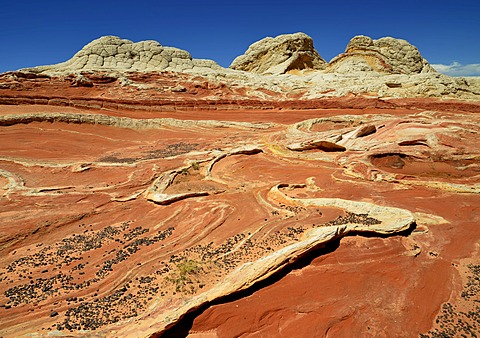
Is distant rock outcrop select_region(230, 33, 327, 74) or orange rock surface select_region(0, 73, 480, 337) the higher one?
distant rock outcrop select_region(230, 33, 327, 74)

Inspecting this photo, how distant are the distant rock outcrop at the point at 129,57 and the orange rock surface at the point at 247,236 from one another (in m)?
18.2

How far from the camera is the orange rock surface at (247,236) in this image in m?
4.51

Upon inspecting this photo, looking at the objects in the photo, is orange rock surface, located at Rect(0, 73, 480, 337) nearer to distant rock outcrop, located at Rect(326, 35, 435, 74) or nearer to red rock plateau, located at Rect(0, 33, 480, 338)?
red rock plateau, located at Rect(0, 33, 480, 338)

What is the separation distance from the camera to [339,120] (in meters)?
20.1

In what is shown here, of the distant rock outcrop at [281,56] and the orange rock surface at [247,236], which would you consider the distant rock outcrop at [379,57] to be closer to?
the distant rock outcrop at [281,56]

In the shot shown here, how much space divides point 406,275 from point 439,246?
5.04 ft

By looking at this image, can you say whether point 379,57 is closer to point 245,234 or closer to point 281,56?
point 281,56

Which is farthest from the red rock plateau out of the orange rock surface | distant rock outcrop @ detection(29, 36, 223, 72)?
distant rock outcrop @ detection(29, 36, 223, 72)

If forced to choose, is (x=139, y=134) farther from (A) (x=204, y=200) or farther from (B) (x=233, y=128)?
(A) (x=204, y=200)

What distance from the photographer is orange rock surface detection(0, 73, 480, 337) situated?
14.8ft

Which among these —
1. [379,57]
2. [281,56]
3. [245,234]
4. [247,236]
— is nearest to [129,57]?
[281,56]

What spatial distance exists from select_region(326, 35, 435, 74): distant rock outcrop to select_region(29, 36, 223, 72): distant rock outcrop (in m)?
18.0

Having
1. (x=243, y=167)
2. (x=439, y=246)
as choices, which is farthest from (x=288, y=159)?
(x=439, y=246)

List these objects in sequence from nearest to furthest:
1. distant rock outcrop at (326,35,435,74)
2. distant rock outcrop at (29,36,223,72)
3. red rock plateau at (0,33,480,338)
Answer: red rock plateau at (0,33,480,338), distant rock outcrop at (29,36,223,72), distant rock outcrop at (326,35,435,74)
